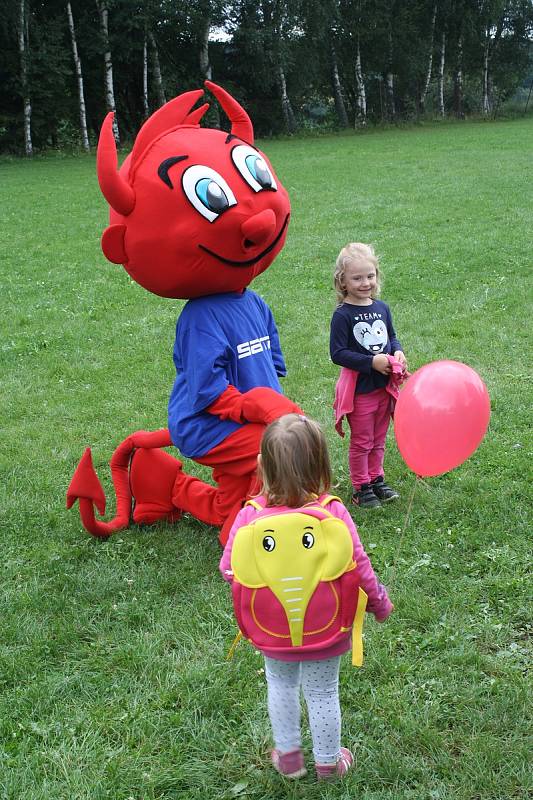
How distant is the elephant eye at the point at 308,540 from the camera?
232 centimetres

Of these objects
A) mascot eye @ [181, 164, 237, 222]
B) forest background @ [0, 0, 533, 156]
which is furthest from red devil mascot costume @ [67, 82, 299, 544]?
forest background @ [0, 0, 533, 156]

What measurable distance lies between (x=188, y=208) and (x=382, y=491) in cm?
213

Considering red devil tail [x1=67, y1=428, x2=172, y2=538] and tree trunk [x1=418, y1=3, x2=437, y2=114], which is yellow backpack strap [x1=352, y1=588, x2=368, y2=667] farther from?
tree trunk [x1=418, y1=3, x2=437, y2=114]

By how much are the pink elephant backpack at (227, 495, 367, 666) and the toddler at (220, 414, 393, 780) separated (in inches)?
1.7

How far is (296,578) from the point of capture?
91.9 inches

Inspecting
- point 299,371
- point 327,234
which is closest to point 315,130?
point 327,234

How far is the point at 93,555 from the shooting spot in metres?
4.37

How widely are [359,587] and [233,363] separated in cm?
183

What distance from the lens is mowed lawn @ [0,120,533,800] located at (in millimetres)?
2871

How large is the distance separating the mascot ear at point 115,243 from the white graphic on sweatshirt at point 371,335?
4.67ft

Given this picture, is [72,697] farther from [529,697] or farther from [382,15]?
[382,15]

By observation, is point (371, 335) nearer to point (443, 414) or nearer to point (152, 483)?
point (443, 414)

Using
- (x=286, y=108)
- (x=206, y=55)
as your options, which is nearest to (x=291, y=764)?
(x=206, y=55)

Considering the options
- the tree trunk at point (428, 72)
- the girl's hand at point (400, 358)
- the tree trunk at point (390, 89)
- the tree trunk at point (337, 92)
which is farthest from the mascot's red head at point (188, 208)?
the tree trunk at point (428, 72)
